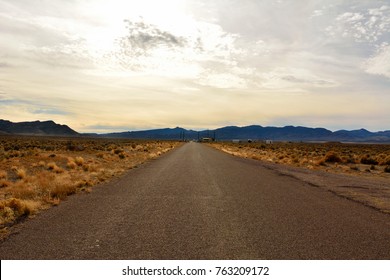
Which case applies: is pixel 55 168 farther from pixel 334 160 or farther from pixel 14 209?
pixel 334 160

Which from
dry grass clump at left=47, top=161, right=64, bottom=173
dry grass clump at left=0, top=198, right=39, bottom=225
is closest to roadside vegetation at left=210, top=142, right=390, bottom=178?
dry grass clump at left=47, top=161, right=64, bottom=173

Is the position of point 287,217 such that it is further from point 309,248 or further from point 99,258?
point 99,258

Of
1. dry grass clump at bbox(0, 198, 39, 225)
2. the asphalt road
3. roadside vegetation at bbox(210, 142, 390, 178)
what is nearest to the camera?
the asphalt road

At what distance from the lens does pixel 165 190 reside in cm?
1336

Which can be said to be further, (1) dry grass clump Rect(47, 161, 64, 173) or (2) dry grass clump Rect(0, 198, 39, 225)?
(1) dry grass clump Rect(47, 161, 64, 173)

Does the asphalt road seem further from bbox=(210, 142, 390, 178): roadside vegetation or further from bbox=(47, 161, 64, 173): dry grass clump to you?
bbox=(210, 142, 390, 178): roadside vegetation

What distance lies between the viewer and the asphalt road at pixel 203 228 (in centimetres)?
605

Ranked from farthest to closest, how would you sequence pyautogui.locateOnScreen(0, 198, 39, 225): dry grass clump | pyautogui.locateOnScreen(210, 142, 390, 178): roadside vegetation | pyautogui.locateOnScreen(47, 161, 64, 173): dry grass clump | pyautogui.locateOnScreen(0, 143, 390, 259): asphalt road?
pyautogui.locateOnScreen(210, 142, 390, 178): roadside vegetation < pyautogui.locateOnScreen(47, 161, 64, 173): dry grass clump < pyautogui.locateOnScreen(0, 198, 39, 225): dry grass clump < pyautogui.locateOnScreen(0, 143, 390, 259): asphalt road

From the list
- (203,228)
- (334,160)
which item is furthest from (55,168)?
(334,160)

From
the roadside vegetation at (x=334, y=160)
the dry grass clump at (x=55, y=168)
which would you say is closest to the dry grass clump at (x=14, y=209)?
the dry grass clump at (x=55, y=168)

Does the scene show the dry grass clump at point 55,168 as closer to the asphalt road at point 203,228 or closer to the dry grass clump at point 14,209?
the asphalt road at point 203,228

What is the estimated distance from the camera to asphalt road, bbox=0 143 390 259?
6047mm
